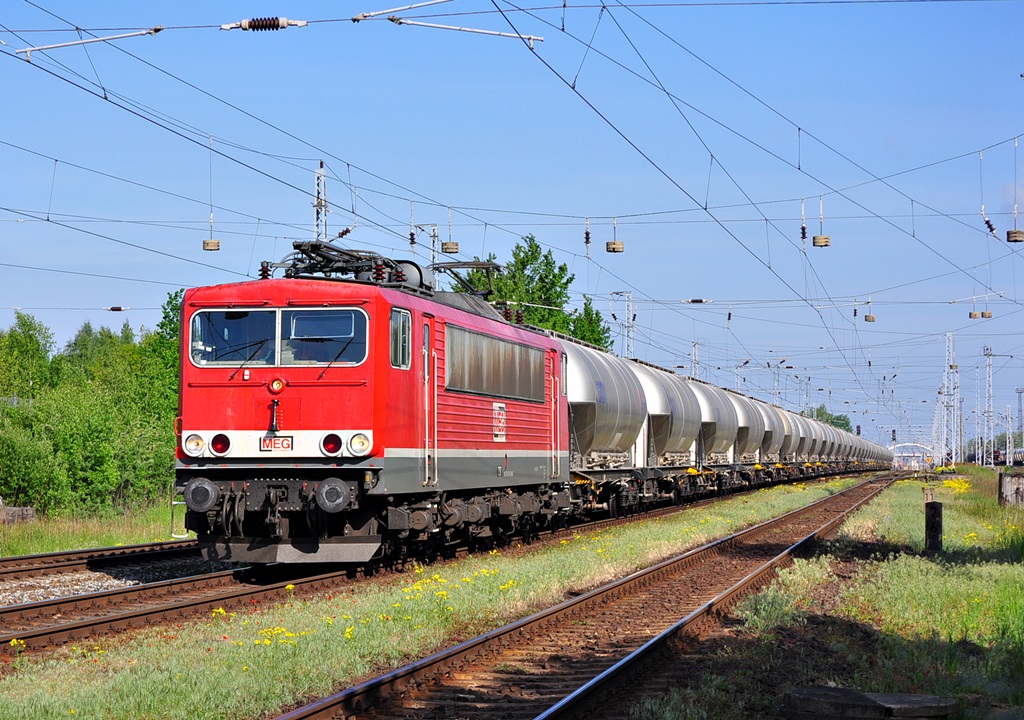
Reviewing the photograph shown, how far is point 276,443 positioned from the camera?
14641mm

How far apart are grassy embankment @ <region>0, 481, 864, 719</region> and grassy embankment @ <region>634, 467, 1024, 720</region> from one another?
2.67 meters

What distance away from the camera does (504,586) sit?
1420cm

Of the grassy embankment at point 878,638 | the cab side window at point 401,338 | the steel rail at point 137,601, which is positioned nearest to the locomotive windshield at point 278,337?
the cab side window at point 401,338

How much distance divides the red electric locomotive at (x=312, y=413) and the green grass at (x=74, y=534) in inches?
273

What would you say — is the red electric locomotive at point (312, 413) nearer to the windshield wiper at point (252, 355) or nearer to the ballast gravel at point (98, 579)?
the windshield wiper at point (252, 355)

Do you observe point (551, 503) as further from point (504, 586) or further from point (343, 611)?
point (343, 611)

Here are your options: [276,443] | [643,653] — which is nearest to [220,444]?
[276,443]

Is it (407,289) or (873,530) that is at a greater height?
(407,289)

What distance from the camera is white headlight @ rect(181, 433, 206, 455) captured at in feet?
48.7

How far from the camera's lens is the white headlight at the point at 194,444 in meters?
14.9

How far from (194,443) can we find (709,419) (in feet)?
85.4

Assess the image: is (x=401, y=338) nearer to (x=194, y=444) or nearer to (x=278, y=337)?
(x=278, y=337)

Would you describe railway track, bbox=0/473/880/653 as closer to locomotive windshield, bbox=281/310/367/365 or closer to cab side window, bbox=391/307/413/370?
locomotive windshield, bbox=281/310/367/365

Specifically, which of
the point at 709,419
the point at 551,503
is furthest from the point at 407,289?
the point at 709,419
